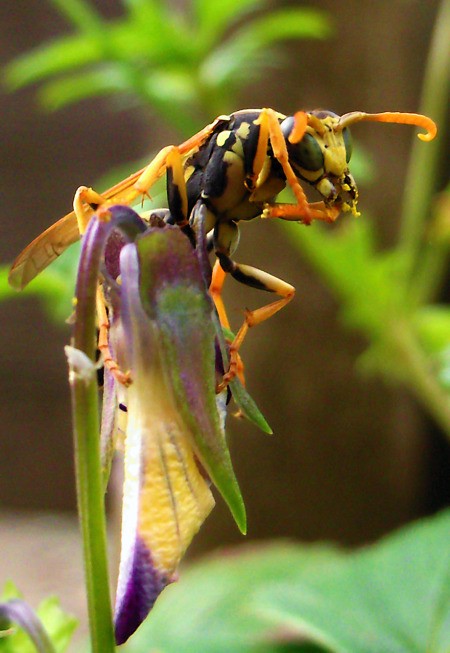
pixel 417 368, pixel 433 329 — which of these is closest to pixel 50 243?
pixel 433 329

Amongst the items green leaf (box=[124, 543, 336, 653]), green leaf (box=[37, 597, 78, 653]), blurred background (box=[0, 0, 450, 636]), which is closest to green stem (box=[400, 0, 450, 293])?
blurred background (box=[0, 0, 450, 636])

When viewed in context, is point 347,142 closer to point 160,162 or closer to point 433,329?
point 160,162

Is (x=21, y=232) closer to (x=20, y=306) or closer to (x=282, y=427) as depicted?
(x=20, y=306)

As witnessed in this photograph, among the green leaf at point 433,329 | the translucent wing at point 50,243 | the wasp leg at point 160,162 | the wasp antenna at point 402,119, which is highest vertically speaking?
the wasp antenna at point 402,119

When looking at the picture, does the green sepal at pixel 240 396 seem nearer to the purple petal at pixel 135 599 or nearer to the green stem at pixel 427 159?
the purple petal at pixel 135 599

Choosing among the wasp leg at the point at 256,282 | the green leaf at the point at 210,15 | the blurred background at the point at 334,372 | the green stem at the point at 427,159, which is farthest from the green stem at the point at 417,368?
the wasp leg at the point at 256,282

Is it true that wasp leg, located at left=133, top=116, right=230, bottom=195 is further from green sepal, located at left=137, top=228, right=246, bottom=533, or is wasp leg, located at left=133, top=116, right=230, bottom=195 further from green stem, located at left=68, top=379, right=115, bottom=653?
green stem, located at left=68, top=379, right=115, bottom=653

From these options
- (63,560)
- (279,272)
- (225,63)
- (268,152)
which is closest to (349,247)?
(225,63)
